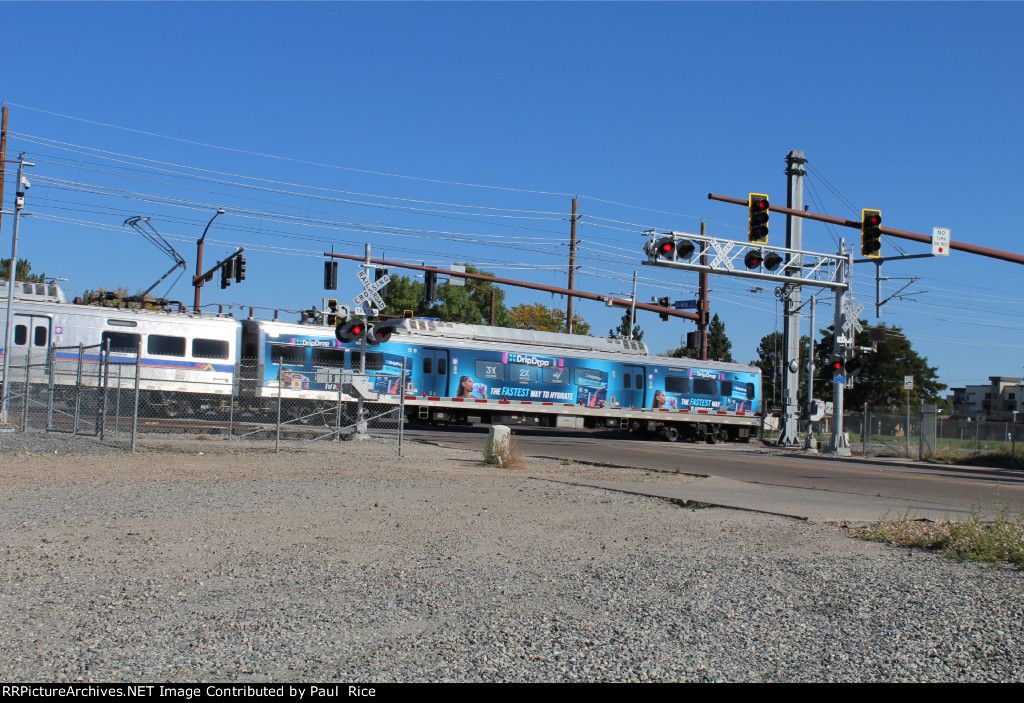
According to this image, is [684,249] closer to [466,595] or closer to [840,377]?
[840,377]

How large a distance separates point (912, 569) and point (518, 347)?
2891cm

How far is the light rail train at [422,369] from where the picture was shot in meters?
29.1

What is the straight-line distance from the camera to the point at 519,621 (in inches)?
236

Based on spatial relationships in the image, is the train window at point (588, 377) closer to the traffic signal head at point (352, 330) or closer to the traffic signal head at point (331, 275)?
the traffic signal head at point (331, 275)

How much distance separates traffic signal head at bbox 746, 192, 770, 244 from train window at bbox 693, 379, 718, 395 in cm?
1627

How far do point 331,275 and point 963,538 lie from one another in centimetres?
2728

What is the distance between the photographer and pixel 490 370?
3550 centimetres

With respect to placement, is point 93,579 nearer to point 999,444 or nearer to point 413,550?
point 413,550

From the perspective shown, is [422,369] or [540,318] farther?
[540,318]

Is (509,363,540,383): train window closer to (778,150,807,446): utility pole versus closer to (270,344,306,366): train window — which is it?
(270,344,306,366): train window

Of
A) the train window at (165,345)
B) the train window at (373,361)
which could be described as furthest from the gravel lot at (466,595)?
the train window at (373,361)

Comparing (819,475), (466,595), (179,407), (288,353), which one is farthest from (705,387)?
(466,595)

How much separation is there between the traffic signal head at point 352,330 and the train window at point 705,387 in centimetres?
2232
